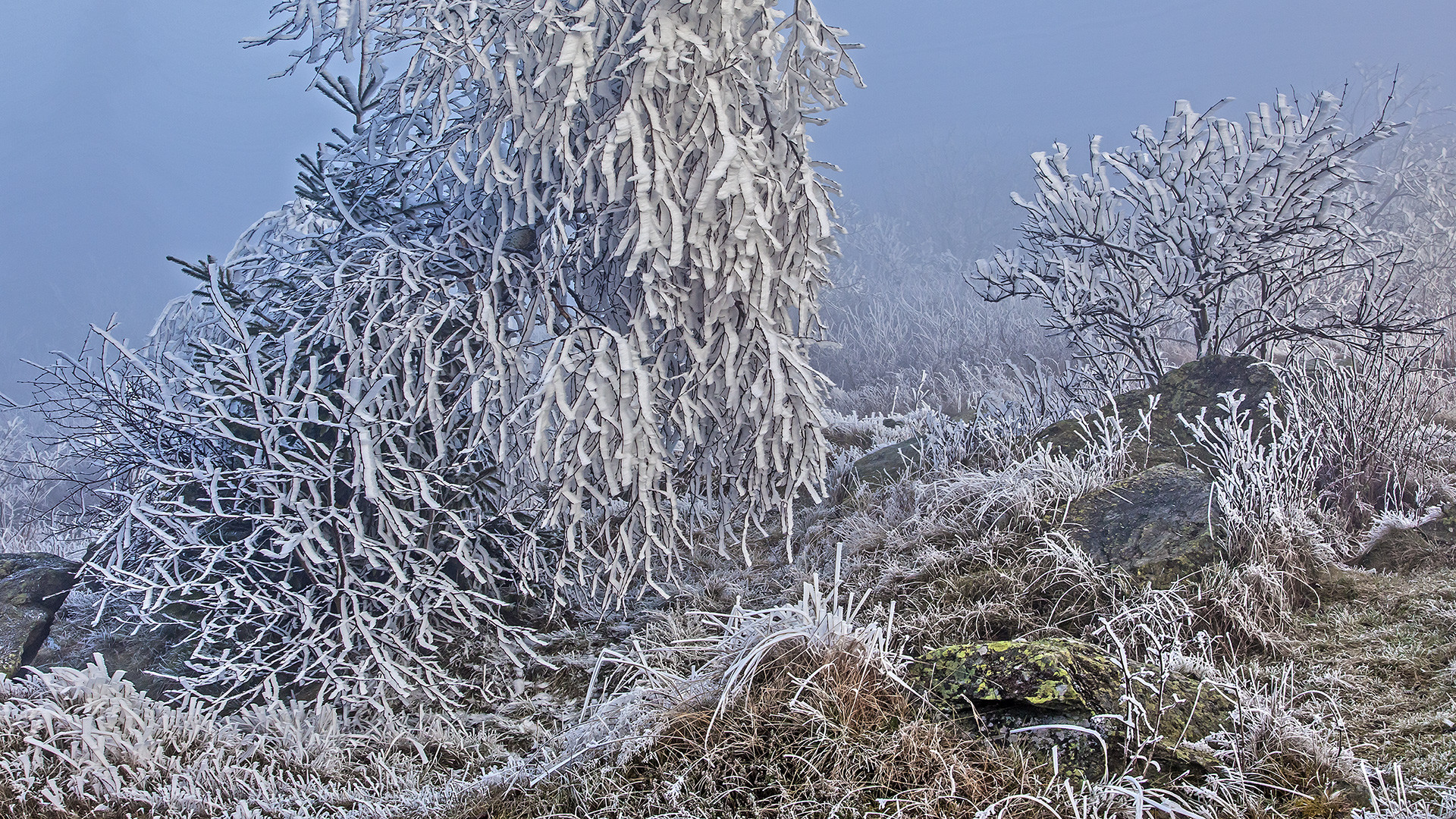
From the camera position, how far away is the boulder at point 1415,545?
321 cm

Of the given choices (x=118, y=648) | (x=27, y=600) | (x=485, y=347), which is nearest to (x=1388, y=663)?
(x=485, y=347)

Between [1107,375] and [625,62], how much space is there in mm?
4687

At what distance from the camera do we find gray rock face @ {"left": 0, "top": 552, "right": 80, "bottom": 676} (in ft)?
12.2

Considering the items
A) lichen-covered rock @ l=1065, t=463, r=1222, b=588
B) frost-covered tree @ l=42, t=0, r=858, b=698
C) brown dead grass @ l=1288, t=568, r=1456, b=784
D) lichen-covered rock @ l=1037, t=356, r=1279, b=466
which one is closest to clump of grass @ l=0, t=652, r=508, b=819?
frost-covered tree @ l=42, t=0, r=858, b=698

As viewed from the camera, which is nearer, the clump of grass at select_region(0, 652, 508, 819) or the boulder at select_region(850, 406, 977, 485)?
the clump of grass at select_region(0, 652, 508, 819)

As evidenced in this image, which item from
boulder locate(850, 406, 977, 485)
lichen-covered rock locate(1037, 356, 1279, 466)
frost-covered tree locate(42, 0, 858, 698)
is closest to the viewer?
frost-covered tree locate(42, 0, 858, 698)

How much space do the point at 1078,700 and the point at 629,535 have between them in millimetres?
1923

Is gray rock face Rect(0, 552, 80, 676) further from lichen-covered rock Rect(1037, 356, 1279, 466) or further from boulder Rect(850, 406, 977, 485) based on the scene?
lichen-covered rock Rect(1037, 356, 1279, 466)

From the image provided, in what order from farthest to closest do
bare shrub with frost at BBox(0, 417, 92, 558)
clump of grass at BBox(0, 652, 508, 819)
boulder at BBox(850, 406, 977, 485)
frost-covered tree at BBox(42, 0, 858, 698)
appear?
bare shrub with frost at BBox(0, 417, 92, 558) → boulder at BBox(850, 406, 977, 485) → frost-covered tree at BBox(42, 0, 858, 698) → clump of grass at BBox(0, 652, 508, 819)

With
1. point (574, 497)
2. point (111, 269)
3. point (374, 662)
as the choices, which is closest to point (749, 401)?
point (574, 497)

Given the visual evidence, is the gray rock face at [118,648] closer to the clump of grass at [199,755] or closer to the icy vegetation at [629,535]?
the icy vegetation at [629,535]

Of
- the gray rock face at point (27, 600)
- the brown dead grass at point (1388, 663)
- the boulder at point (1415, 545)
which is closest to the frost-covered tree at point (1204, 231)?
the boulder at point (1415, 545)

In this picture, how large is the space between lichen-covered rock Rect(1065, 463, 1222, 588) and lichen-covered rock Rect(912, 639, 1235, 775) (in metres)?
0.93

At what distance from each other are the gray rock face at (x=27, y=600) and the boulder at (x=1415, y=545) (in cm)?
556
